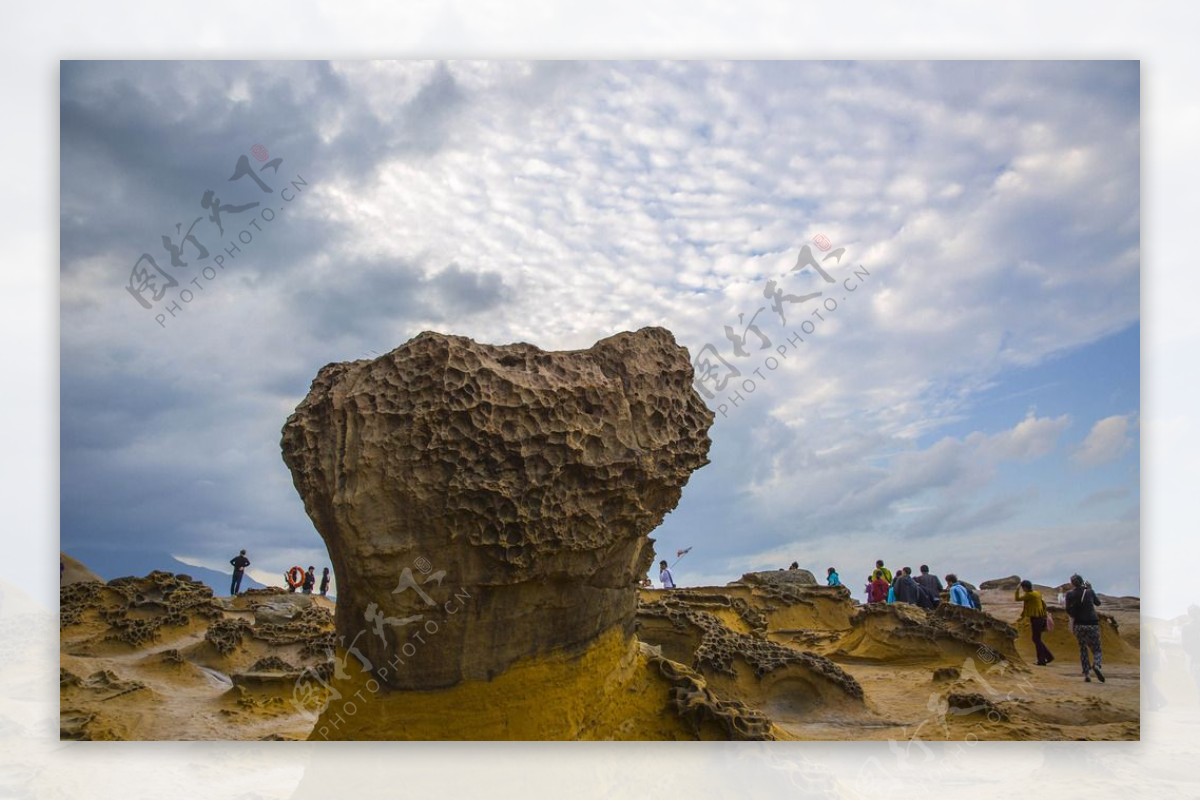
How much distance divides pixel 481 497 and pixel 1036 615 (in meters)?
5.84

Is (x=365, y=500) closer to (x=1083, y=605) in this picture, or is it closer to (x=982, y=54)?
(x=982, y=54)

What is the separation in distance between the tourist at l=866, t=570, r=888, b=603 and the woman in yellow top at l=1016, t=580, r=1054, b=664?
265 cm

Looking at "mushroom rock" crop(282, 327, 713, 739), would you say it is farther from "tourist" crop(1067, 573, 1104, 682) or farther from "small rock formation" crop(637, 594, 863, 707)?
"tourist" crop(1067, 573, 1104, 682)

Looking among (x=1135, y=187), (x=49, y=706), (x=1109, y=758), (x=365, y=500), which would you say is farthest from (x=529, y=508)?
(x=1135, y=187)

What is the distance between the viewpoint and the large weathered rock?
461 centimetres

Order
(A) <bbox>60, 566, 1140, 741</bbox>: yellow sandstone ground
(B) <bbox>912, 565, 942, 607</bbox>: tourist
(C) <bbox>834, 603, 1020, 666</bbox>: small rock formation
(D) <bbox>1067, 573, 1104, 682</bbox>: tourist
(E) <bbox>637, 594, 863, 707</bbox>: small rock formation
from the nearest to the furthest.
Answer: (A) <bbox>60, 566, 1140, 741</bbox>: yellow sandstone ground → (D) <bbox>1067, 573, 1104, 682</bbox>: tourist → (E) <bbox>637, 594, 863, 707</bbox>: small rock formation → (C) <bbox>834, 603, 1020, 666</bbox>: small rock formation → (B) <bbox>912, 565, 942, 607</bbox>: tourist

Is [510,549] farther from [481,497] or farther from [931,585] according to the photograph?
[931,585]

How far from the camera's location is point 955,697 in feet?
22.3

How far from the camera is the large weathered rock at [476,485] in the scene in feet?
15.1

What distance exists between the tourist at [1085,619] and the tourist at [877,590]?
12.9ft

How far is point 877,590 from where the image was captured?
11242 millimetres

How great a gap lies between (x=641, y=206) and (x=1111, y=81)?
2.97 meters

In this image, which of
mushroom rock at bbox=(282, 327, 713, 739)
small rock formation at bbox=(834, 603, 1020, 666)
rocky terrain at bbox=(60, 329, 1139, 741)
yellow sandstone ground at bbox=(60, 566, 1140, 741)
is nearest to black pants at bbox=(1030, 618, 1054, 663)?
yellow sandstone ground at bbox=(60, 566, 1140, 741)

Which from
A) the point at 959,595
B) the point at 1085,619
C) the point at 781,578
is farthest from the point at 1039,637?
the point at 781,578
